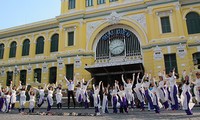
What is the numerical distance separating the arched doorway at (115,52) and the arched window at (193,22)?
5.47 m

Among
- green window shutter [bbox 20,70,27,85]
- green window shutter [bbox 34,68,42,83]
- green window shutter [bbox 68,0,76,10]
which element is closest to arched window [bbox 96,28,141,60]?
green window shutter [bbox 68,0,76,10]

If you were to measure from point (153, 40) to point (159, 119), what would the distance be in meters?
13.3

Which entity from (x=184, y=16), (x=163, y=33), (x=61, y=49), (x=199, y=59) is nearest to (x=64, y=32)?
(x=61, y=49)

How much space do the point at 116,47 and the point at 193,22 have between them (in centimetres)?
842

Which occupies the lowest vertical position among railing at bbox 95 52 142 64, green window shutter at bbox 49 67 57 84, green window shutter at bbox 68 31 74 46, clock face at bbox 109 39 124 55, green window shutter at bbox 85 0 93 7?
green window shutter at bbox 49 67 57 84

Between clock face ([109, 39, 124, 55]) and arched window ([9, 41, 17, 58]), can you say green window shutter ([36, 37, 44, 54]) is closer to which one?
arched window ([9, 41, 17, 58])

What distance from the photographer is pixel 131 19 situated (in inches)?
810

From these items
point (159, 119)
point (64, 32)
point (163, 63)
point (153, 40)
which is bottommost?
point (159, 119)

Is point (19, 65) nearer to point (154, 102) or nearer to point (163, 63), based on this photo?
point (163, 63)

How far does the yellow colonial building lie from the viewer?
1834 centimetres

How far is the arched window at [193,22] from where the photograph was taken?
62.8 feet

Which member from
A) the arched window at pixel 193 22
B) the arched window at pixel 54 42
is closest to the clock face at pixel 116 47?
the arched window at pixel 193 22

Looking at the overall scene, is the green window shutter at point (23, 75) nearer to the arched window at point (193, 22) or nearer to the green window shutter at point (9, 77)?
the green window shutter at point (9, 77)

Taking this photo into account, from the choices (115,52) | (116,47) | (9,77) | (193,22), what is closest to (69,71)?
(115,52)
